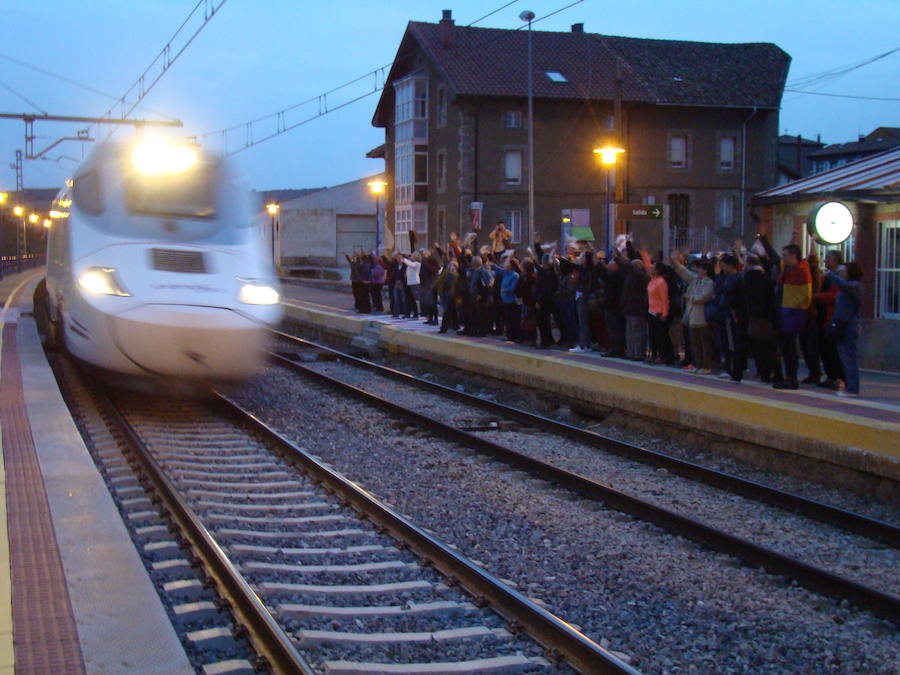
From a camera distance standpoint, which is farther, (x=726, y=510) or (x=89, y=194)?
(x=89, y=194)

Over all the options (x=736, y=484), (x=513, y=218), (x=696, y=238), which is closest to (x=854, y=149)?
(x=696, y=238)

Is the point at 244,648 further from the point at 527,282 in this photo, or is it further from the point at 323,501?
the point at 527,282

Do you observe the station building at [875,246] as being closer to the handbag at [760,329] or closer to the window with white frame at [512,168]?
the handbag at [760,329]

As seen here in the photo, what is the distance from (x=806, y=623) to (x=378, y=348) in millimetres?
15825

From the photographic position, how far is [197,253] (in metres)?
11.4

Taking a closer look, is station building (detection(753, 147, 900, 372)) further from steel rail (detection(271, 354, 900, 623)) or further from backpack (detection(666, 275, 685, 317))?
steel rail (detection(271, 354, 900, 623))

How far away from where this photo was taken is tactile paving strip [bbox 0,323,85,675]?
4.58m

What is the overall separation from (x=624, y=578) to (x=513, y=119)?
3999 centimetres

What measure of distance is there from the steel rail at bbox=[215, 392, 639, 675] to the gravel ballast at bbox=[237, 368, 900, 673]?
0.33 meters

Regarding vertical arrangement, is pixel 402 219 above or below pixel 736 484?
above

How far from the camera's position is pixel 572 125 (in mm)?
45062

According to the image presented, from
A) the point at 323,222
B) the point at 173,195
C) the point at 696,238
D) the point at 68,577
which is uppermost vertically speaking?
the point at 323,222

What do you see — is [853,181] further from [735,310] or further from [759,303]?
[759,303]

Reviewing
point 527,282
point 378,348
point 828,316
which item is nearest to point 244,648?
point 828,316
